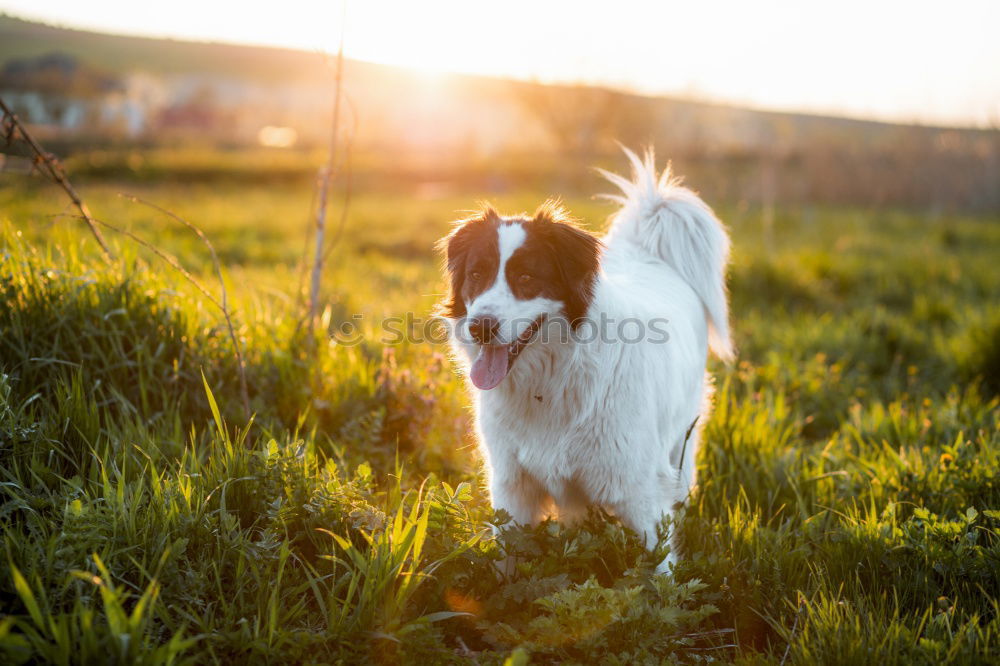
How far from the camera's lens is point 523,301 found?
2.87m

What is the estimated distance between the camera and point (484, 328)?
2703 millimetres

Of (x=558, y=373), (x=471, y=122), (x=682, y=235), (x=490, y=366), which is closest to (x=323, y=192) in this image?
(x=490, y=366)

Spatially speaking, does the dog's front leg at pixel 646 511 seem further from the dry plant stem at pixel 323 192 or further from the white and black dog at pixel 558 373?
the dry plant stem at pixel 323 192

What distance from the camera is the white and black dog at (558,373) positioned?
2.89 m

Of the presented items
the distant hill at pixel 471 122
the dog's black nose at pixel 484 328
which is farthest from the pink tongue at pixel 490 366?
the distant hill at pixel 471 122

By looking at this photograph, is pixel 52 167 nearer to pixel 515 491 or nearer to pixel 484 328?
pixel 484 328

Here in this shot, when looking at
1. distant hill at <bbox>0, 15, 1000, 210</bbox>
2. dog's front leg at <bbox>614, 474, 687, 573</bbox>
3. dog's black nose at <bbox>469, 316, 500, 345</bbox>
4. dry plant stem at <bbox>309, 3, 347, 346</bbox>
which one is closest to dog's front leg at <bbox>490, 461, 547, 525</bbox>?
dog's front leg at <bbox>614, 474, 687, 573</bbox>

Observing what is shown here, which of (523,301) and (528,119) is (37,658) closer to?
(523,301)

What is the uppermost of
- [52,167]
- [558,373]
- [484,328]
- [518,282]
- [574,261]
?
[52,167]

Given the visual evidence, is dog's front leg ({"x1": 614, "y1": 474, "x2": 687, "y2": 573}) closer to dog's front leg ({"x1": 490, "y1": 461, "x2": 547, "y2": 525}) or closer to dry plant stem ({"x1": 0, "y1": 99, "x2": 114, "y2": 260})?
dog's front leg ({"x1": 490, "y1": 461, "x2": 547, "y2": 525})

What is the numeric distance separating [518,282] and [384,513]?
1066 millimetres

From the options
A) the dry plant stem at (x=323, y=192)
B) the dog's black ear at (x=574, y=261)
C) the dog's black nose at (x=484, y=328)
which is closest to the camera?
the dog's black nose at (x=484, y=328)

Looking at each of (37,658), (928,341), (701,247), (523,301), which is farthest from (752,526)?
(928,341)

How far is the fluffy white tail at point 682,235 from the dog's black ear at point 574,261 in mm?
1291
